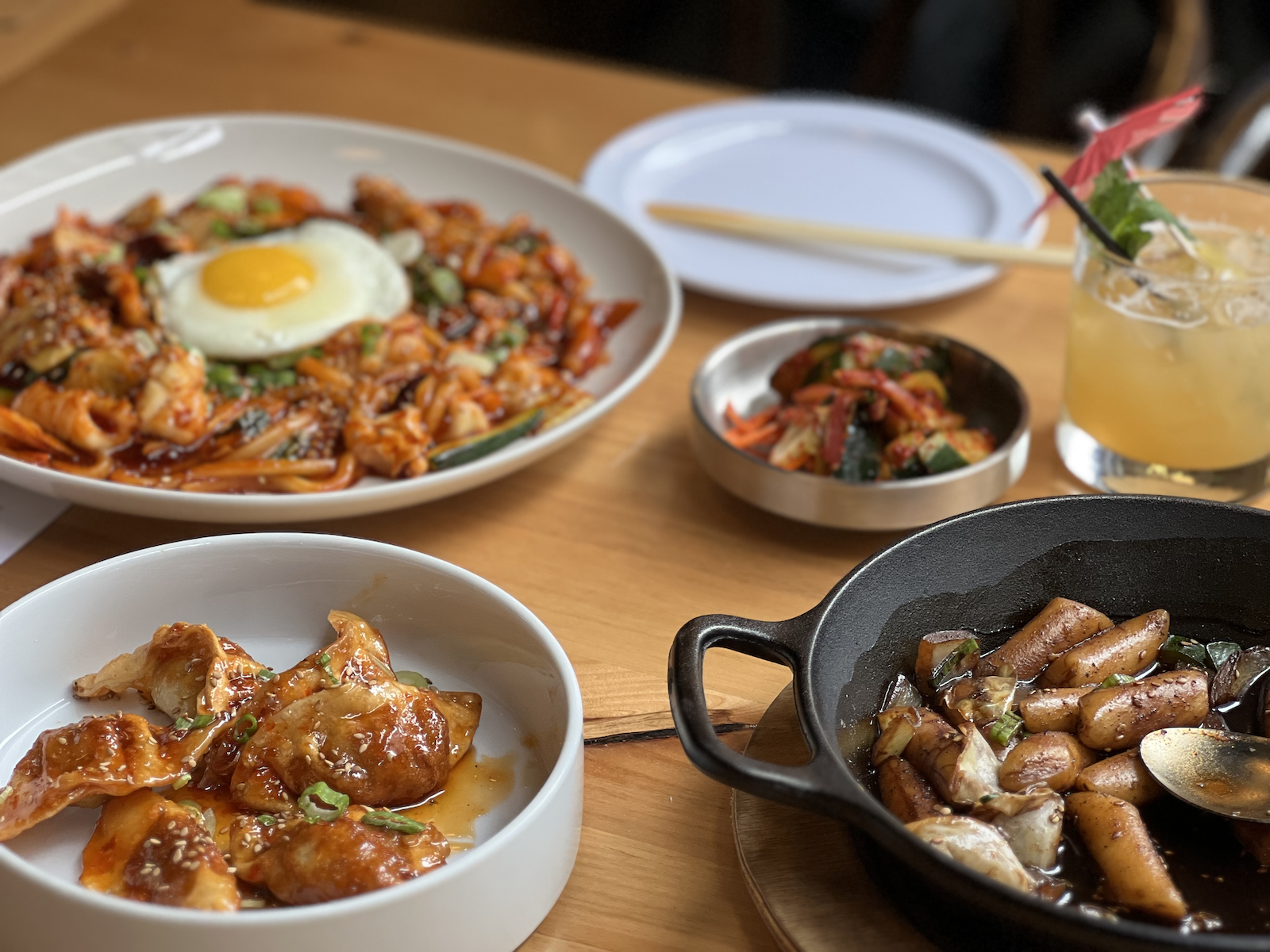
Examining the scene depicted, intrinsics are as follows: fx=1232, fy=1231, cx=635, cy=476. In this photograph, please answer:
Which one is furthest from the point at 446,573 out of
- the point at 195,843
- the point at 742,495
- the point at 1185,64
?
the point at 1185,64

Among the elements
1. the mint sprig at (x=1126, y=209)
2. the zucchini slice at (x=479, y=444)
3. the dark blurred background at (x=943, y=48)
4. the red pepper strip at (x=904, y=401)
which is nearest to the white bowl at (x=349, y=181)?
the zucchini slice at (x=479, y=444)

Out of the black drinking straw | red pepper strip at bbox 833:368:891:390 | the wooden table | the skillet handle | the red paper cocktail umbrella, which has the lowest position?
the wooden table

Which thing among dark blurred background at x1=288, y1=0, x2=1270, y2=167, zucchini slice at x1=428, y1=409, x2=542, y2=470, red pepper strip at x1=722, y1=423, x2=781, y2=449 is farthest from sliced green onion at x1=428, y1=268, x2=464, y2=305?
dark blurred background at x1=288, y1=0, x2=1270, y2=167

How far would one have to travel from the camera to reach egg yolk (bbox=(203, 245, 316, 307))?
6.89 ft

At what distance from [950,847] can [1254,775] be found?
0.37 meters

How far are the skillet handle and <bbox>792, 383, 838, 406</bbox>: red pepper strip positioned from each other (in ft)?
2.54

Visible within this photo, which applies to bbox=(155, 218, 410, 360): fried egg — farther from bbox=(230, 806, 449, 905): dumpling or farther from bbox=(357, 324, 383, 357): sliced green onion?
bbox=(230, 806, 449, 905): dumpling

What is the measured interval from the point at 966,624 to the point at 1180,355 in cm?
61

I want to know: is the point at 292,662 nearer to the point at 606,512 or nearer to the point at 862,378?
the point at 606,512

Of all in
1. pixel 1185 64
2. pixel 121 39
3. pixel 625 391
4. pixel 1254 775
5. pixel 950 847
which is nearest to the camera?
pixel 950 847

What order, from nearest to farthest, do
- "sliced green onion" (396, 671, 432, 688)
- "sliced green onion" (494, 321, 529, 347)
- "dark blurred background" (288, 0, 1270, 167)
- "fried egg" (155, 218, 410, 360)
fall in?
"sliced green onion" (396, 671, 432, 688) → "fried egg" (155, 218, 410, 360) → "sliced green onion" (494, 321, 529, 347) → "dark blurred background" (288, 0, 1270, 167)

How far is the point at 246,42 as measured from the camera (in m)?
3.38

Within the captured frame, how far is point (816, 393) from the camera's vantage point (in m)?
1.88

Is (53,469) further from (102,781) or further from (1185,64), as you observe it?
(1185,64)
